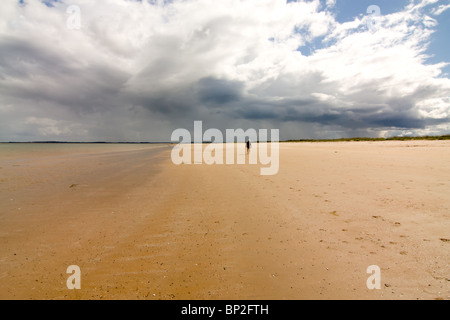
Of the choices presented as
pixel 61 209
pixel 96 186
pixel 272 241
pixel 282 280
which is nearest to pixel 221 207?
pixel 272 241

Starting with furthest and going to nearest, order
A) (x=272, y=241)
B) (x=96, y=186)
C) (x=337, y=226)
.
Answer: (x=96, y=186) < (x=337, y=226) < (x=272, y=241)

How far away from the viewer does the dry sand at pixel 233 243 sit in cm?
372

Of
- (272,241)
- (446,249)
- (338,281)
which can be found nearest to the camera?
(338,281)

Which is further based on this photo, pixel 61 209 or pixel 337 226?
pixel 61 209

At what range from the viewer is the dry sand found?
146 inches

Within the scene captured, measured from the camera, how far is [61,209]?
316 inches

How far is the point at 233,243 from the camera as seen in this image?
5309mm

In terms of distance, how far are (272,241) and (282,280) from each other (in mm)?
1457

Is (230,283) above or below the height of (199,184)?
below

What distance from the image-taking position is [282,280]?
12.7 feet

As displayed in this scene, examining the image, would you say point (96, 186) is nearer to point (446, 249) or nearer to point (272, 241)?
point (272, 241)

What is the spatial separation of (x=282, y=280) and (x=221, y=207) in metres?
4.34
